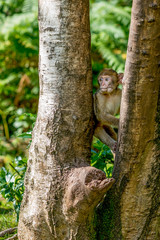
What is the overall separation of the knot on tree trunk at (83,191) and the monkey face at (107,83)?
132cm

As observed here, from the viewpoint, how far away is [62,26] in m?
2.88

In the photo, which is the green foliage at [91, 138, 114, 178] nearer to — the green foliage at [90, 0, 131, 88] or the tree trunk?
the tree trunk

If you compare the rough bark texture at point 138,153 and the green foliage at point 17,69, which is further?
the green foliage at point 17,69

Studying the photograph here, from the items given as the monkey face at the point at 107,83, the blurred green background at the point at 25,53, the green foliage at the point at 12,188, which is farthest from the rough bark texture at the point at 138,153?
the blurred green background at the point at 25,53

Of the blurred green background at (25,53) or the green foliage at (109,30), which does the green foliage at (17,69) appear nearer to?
the blurred green background at (25,53)

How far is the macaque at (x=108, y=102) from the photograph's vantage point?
390cm

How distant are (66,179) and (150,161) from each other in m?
0.71

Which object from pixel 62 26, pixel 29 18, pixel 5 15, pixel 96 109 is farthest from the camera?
pixel 5 15

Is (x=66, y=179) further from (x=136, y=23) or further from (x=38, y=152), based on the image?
(x=136, y=23)

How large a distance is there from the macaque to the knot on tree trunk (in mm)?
1135

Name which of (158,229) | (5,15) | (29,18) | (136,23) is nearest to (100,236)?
(158,229)

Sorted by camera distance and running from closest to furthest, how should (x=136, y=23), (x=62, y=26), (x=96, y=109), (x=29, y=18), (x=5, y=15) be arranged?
(x=136, y=23) → (x=62, y=26) → (x=96, y=109) → (x=29, y=18) → (x=5, y=15)

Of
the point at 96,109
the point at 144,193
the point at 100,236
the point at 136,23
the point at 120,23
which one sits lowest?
the point at 100,236

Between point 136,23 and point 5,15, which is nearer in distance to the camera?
point 136,23
